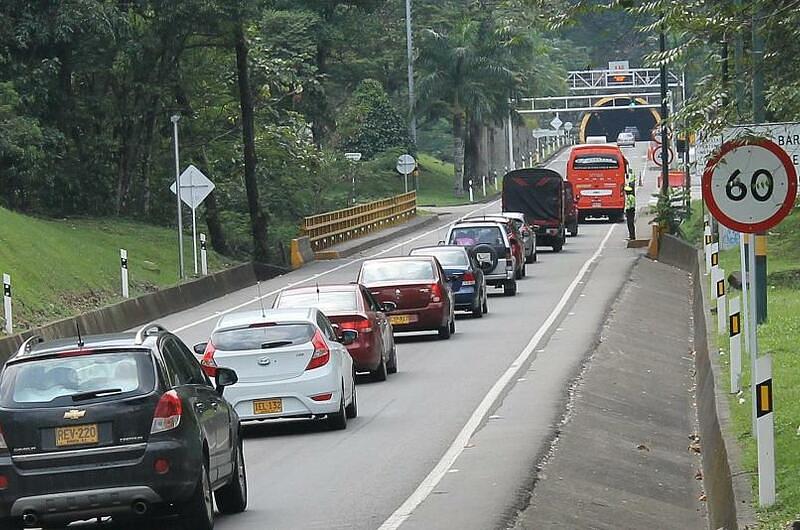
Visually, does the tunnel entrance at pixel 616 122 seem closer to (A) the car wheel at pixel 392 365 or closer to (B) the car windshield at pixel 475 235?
(B) the car windshield at pixel 475 235

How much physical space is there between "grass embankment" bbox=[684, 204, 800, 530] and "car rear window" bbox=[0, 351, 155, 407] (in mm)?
4309

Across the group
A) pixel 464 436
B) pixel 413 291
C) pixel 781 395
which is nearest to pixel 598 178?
pixel 413 291

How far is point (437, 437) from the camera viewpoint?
17.4 metres

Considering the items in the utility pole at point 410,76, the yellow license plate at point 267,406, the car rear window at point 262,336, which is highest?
the utility pole at point 410,76

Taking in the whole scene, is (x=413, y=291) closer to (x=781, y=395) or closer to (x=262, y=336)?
(x=262, y=336)

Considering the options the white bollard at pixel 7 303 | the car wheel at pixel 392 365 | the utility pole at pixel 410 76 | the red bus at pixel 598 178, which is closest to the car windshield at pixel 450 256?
the white bollard at pixel 7 303

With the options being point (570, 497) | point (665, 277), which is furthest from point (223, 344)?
point (665, 277)

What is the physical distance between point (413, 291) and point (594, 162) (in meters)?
42.7

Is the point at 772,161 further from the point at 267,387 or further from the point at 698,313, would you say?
the point at 698,313

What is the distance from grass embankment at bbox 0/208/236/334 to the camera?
32312 millimetres

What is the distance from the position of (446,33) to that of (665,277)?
47.1m

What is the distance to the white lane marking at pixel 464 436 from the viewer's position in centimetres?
1286

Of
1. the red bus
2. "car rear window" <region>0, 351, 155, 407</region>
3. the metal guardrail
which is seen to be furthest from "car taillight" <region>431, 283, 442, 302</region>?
the red bus

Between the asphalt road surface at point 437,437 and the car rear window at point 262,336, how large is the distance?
1.05 metres
